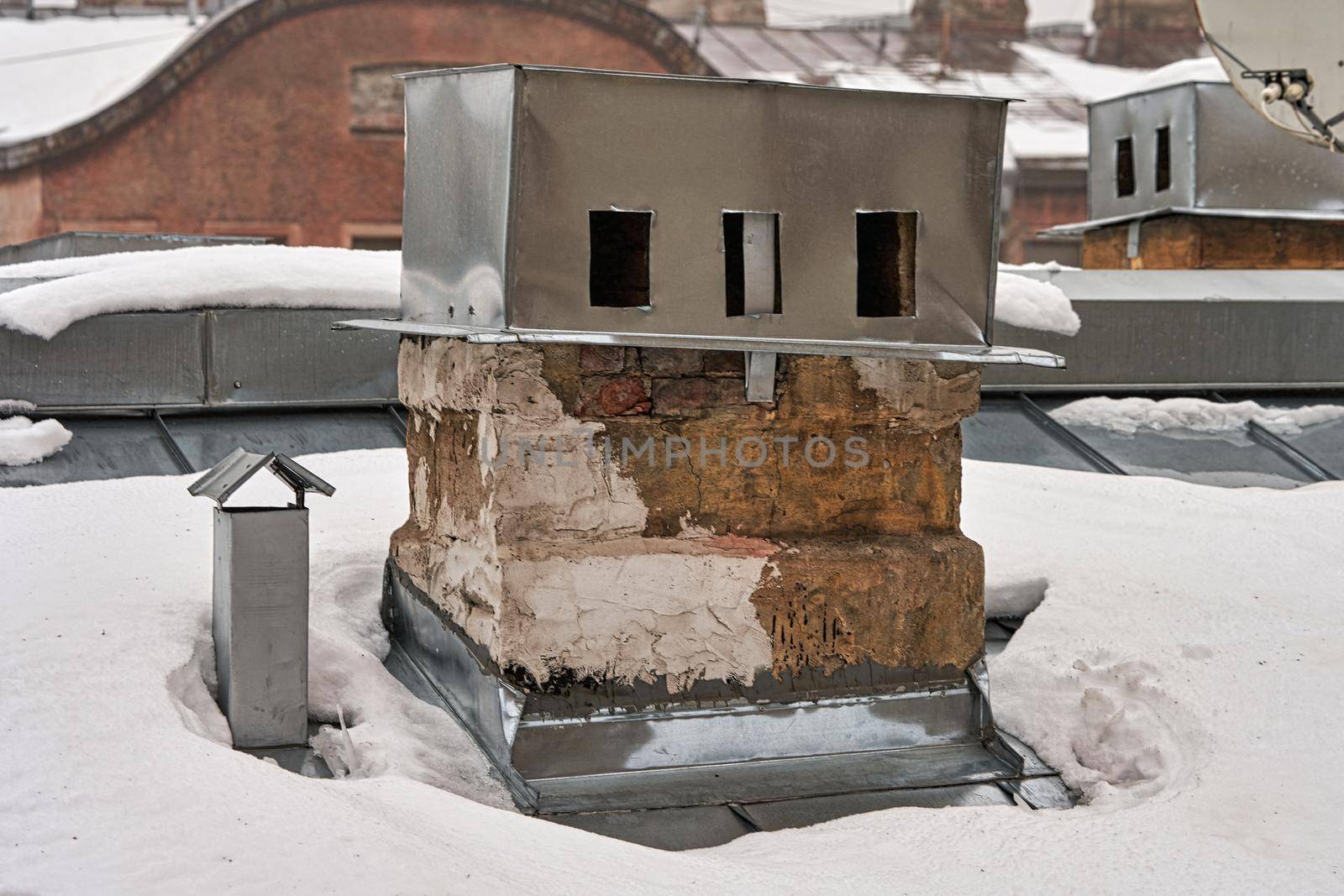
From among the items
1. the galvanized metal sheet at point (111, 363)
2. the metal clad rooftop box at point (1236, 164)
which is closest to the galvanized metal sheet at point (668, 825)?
the galvanized metal sheet at point (111, 363)

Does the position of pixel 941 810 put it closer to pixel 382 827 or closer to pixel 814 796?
pixel 814 796

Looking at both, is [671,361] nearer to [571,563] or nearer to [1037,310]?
[571,563]

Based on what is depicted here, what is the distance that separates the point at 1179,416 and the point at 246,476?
5.16m

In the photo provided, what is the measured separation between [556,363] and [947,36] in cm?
2194

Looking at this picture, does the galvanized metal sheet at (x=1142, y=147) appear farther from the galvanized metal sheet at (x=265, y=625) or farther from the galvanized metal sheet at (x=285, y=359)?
the galvanized metal sheet at (x=265, y=625)

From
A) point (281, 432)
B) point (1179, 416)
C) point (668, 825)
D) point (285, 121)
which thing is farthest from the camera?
point (285, 121)

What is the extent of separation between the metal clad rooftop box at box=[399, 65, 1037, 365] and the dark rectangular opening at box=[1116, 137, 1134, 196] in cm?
692

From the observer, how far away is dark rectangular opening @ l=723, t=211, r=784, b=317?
3.82m

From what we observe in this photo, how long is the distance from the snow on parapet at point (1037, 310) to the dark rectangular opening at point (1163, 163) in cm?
304

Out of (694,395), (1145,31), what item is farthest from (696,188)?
(1145,31)

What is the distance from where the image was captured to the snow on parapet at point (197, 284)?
597cm

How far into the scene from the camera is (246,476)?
12.0ft

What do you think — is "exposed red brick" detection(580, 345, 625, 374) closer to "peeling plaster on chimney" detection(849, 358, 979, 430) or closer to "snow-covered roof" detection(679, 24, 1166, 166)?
"peeling plaster on chimney" detection(849, 358, 979, 430)

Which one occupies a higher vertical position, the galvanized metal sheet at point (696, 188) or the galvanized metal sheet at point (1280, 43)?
the galvanized metal sheet at point (1280, 43)
